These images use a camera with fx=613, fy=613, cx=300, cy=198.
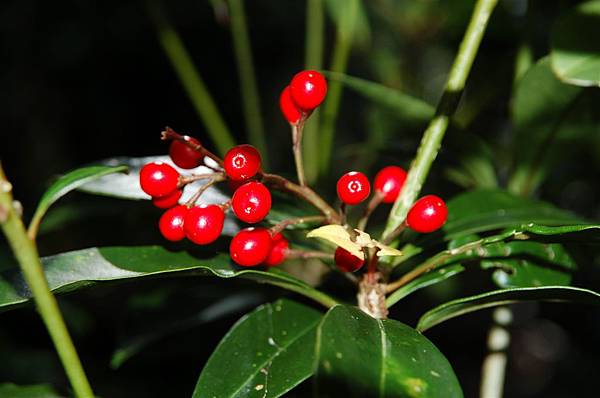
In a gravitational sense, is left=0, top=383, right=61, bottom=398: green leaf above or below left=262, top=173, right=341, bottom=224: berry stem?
below

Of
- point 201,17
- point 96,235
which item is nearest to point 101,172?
point 96,235

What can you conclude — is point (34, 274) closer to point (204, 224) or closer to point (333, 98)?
point (204, 224)

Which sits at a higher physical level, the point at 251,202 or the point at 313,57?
the point at 313,57

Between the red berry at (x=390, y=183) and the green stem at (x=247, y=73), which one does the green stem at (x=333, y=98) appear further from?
the red berry at (x=390, y=183)

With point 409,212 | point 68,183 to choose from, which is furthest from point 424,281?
point 68,183

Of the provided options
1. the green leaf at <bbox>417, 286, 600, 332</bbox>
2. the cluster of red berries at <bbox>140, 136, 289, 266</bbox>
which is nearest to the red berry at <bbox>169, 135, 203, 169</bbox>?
the cluster of red berries at <bbox>140, 136, 289, 266</bbox>

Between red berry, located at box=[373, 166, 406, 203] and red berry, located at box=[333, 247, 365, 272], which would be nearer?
red berry, located at box=[333, 247, 365, 272]

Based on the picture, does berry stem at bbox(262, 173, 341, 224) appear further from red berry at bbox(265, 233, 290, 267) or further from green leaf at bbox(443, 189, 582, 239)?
green leaf at bbox(443, 189, 582, 239)
